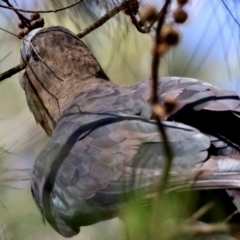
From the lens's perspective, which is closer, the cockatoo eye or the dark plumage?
the dark plumage

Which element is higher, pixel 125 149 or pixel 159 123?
pixel 159 123

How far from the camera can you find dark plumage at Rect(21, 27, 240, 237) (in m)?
0.93

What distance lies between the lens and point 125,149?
109cm

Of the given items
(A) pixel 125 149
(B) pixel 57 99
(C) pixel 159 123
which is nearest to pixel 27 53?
(B) pixel 57 99

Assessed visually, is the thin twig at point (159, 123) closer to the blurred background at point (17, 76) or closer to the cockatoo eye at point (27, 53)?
the blurred background at point (17, 76)

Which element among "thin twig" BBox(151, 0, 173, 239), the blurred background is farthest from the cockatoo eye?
"thin twig" BBox(151, 0, 173, 239)

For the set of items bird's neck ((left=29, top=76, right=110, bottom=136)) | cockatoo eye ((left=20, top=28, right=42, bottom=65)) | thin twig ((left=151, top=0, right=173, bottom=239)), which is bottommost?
bird's neck ((left=29, top=76, right=110, bottom=136))

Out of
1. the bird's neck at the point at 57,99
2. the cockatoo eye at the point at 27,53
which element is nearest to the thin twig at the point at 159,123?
the bird's neck at the point at 57,99

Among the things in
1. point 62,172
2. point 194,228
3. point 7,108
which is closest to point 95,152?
point 62,172

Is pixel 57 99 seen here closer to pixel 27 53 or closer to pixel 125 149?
pixel 27 53

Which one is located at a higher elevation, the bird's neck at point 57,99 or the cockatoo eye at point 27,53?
the cockatoo eye at point 27,53

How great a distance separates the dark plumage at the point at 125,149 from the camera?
36.8 inches

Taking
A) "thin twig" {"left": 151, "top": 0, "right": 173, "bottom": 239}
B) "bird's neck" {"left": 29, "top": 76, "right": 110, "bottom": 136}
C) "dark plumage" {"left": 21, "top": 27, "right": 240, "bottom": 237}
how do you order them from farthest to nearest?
"bird's neck" {"left": 29, "top": 76, "right": 110, "bottom": 136} < "dark plumage" {"left": 21, "top": 27, "right": 240, "bottom": 237} < "thin twig" {"left": 151, "top": 0, "right": 173, "bottom": 239}

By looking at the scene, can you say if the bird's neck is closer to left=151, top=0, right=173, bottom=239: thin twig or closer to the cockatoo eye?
the cockatoo eye
